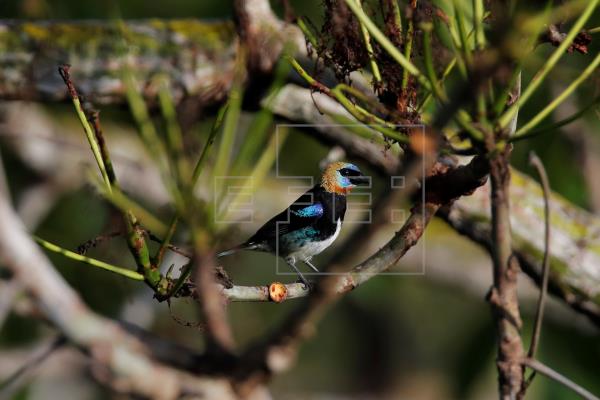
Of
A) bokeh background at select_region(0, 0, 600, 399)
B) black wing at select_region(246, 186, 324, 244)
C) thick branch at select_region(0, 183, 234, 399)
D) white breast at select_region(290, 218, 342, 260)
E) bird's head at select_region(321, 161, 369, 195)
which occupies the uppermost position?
thick branch at select_region(0, 183, 234, 399)

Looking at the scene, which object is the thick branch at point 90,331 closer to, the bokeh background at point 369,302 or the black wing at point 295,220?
the bokeh background at point 369,302

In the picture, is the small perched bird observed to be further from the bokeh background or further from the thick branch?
the thick branch

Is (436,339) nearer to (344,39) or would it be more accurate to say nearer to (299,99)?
(299,99)

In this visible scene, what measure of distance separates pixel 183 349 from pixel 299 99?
2552 mm

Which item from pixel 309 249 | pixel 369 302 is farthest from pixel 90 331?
pixel 369 302

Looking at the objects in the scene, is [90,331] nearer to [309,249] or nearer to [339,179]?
[309,249]

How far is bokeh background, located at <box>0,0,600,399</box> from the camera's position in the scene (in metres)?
5.99

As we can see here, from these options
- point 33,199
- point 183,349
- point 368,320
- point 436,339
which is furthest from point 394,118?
point 436,339

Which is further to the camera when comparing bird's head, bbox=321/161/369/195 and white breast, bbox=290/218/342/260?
bird's head, bbox=321/161/369/195

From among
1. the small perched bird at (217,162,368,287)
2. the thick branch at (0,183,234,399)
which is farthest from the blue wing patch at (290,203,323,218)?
the thick branch at (0,183,234,399)

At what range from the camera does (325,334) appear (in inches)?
525

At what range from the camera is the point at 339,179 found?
388 cm

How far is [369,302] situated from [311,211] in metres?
5.44

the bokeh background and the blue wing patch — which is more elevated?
the blue wing patch
